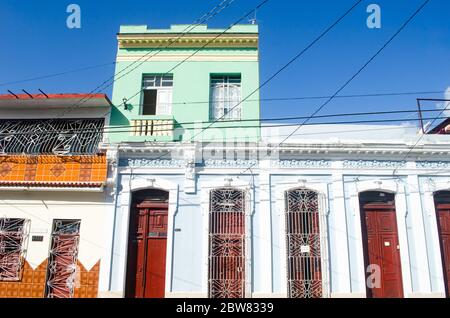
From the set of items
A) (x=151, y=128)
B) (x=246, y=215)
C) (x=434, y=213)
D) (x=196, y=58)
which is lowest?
(x=246, y=215)

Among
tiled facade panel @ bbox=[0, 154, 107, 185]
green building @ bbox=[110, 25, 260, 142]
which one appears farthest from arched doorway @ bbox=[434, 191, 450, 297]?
tiled facade panel @ bbox=[0, 154, 107, 185]

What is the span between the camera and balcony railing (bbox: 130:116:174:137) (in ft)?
37.1

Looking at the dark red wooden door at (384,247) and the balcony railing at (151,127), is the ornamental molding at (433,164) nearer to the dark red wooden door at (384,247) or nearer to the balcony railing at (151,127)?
the dark red wooden door at (384,247)

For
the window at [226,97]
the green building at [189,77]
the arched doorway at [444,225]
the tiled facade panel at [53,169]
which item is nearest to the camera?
the arched doorway at [444,225]

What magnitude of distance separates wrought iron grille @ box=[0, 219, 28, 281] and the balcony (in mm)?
3789

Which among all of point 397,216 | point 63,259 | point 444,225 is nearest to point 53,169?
point 63,259

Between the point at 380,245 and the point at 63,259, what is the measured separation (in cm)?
840

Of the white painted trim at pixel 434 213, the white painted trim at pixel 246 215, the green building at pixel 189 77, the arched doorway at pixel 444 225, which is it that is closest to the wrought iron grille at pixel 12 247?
the green building at pixel 189 77

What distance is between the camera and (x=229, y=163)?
1108 centimetres

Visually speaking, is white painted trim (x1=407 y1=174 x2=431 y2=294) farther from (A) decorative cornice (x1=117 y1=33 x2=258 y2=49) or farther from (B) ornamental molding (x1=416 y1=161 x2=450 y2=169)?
(A) decorative cornice (x1=117 y1=33 x2=258 y2=49)

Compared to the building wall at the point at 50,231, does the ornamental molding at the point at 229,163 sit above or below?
above

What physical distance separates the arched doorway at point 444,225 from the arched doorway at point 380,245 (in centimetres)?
118

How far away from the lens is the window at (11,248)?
411 inches

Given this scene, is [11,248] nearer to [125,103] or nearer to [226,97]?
[125,103]
